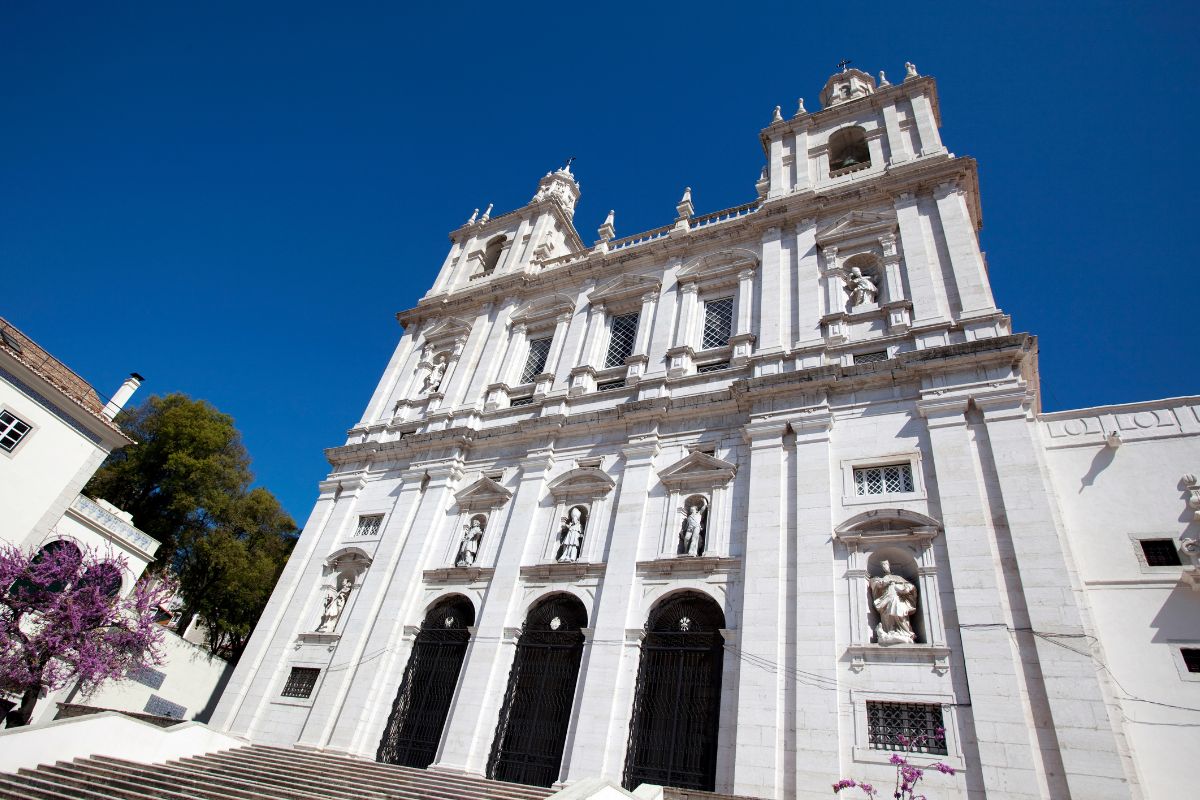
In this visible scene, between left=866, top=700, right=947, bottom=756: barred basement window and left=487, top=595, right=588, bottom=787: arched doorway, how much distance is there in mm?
6196

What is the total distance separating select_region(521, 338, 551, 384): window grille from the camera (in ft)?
76.3

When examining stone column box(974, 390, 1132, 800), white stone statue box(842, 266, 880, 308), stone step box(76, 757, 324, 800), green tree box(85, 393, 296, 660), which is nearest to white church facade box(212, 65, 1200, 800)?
stone column box(974, 390, 1132, 800)

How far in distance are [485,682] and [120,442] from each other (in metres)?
16.7

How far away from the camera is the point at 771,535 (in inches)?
557

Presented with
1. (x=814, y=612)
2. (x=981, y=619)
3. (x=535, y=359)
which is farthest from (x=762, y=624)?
(x=535, y=359)

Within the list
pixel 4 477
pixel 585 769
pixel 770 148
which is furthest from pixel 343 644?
pixel 770 148

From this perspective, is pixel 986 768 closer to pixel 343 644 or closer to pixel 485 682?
pixel 485 682

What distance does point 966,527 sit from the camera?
1246 centimetres

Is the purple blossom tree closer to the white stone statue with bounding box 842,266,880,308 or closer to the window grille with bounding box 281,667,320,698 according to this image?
the window grille with bounding box 281,667,320,698

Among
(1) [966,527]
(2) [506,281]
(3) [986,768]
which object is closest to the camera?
(3) [986,768]

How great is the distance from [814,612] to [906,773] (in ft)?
12.4

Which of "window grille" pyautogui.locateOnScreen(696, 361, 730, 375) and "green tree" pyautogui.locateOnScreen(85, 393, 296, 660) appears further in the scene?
"green tree" pyautogui.locateOnScreen(85, 393, 296, 660)

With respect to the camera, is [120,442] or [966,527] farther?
[120,442]

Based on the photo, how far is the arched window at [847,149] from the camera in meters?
23.2
